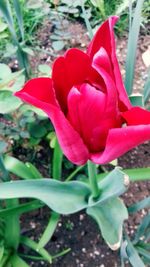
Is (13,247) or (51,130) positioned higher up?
(51,130)

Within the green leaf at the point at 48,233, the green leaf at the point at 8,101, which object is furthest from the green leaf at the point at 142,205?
the green leaf at the point at 8,101

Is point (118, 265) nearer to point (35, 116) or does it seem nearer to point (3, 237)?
point (3, 237)

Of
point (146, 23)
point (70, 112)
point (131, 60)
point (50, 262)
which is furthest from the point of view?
point (146, 23)

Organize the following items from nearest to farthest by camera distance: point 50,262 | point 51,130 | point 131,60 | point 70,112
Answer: point 70,112, point 131,60, point 50,262, point 51,130

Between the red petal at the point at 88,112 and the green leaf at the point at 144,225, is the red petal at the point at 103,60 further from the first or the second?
the green leaf at the point at 144,225

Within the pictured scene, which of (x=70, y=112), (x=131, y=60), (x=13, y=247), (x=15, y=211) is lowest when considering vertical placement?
(x=13, y=247)

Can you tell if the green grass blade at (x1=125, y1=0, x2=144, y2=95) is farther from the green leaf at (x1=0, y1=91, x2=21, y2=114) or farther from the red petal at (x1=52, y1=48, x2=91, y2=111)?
the red petal at (x1=52, y1=48, x2=91, y2=111)

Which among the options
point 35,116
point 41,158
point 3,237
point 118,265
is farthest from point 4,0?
point 118,265
